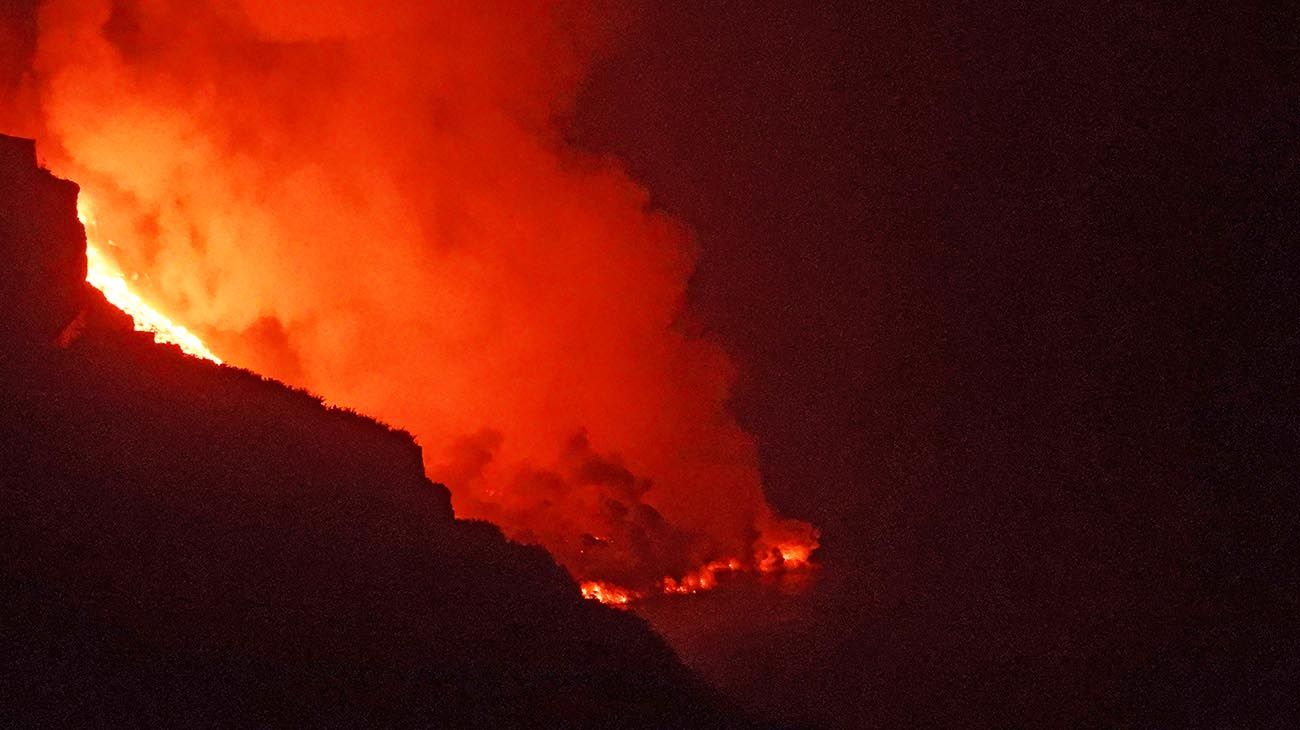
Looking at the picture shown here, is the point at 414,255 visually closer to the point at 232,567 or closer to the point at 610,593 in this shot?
the point at 610,593

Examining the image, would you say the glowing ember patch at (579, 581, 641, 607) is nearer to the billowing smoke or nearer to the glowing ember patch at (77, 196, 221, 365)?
the billowing smoke

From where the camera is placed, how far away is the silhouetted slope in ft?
33.4

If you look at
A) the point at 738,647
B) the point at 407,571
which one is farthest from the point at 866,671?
the point at 407,571

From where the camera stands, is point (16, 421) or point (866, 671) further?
point (866, 671)

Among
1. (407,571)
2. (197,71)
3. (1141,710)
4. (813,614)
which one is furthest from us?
(197,71)

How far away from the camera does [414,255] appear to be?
3775 cm

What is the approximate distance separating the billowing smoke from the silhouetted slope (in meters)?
14.2

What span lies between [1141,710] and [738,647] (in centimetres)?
798

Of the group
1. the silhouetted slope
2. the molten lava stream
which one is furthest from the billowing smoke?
the silhouetted slope

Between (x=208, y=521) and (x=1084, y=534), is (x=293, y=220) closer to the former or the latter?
(x=208, y=521)

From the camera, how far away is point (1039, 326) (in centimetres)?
6075

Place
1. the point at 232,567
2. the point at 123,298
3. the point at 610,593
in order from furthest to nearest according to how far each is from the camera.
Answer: the point at 610,593 < the point at 123,298 < the point at 232,567

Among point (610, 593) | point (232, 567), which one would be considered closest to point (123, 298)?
point (232, 567)

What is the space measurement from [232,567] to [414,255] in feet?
86.5
